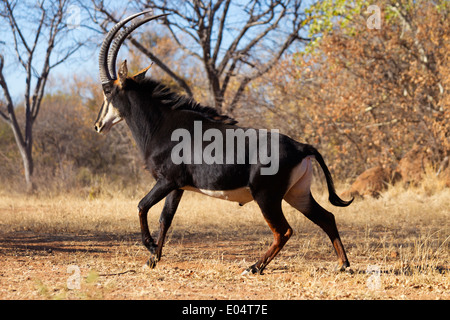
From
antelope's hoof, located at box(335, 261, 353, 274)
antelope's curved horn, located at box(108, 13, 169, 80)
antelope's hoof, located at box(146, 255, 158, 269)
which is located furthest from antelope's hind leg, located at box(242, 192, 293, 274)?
antelope's curved horn, located at box(108, 13, 169, 80)

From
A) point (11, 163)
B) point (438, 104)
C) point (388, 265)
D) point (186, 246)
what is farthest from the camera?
point (11, 163)

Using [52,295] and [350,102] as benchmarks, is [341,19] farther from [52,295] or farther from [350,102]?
[52,295]

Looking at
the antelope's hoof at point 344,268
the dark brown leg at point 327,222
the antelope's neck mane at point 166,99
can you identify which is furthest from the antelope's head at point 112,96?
the antelope's hoof at point 344,268

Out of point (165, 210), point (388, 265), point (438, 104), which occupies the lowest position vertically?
point (388, 265)

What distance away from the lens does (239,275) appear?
510cm

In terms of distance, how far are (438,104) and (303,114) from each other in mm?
3590

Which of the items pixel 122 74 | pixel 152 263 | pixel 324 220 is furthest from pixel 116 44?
pixel 324 220

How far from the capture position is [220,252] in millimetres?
6633

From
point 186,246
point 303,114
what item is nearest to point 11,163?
point 303,114

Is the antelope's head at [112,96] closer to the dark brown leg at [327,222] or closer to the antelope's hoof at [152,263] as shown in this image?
the antelope's hoof at [152,263]

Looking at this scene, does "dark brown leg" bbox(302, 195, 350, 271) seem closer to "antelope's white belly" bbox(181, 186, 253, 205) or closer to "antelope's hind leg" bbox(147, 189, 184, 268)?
"antelope's white belly" bbox(181, 186, 253, 205)

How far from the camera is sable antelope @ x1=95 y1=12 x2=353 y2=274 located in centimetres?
513
